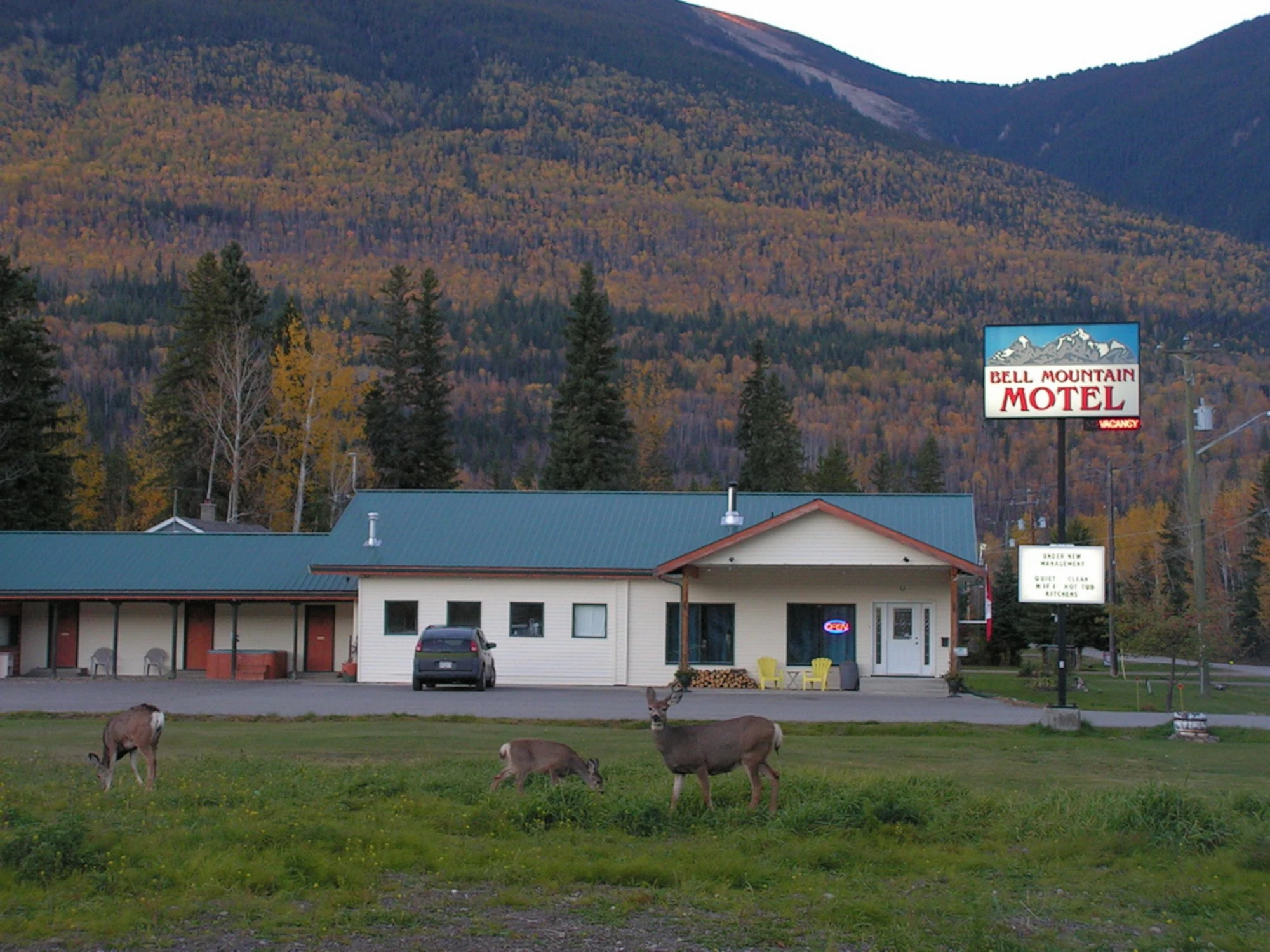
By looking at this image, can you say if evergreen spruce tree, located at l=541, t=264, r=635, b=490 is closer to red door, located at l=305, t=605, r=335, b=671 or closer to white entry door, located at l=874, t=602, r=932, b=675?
red door, located at l=305, t=605, r=335, b=671

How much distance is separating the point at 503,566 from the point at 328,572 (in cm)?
474

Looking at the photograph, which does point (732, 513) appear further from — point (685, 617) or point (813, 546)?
point (685, 617)

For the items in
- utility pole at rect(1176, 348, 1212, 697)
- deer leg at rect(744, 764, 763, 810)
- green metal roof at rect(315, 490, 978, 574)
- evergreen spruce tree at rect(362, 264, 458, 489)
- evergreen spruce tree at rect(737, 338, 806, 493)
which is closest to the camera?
deer leg at rect(744, 764, 763, 810)

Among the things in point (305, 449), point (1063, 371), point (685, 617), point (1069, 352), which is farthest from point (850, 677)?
point (305, 449)

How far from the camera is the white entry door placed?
1531 inches

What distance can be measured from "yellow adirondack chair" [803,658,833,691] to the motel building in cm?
52

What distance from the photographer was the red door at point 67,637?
42.4 meters

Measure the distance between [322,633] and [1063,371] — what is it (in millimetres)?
23542

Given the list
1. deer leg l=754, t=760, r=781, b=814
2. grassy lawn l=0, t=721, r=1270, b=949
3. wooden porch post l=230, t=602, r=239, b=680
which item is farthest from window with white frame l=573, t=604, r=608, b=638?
deer leg l=754, t=760, r=781, b=814

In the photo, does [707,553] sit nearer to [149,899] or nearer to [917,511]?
[917,511]

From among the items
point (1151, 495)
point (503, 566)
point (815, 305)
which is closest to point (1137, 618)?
point (503, 566)

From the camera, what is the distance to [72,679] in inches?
1593

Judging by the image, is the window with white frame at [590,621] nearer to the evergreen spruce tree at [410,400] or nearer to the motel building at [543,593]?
the motel building at [543,593]

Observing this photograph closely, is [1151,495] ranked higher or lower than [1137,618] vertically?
higher
